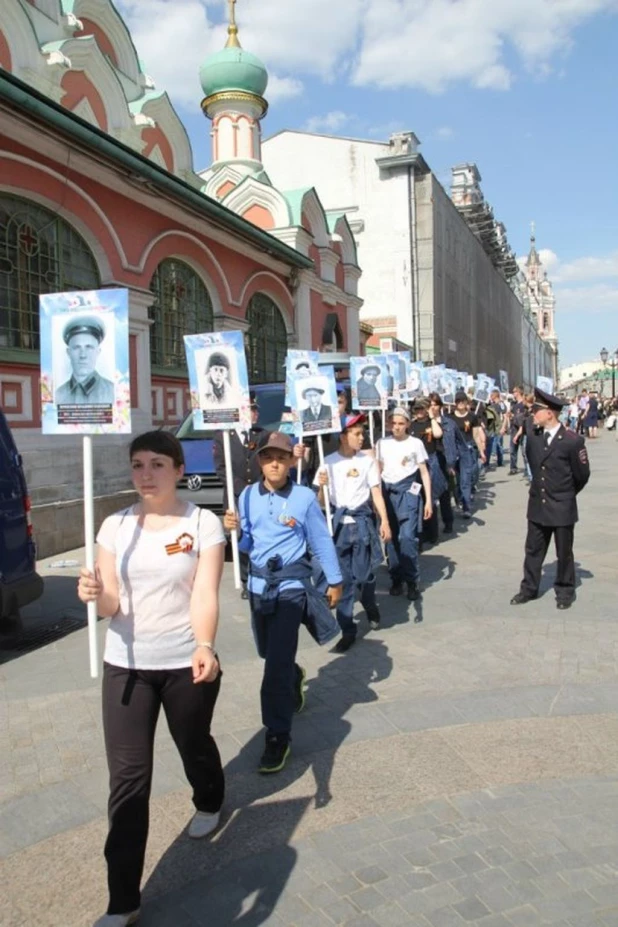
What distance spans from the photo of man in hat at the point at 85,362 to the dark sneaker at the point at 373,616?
2810mm

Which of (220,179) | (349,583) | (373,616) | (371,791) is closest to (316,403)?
(373,616)

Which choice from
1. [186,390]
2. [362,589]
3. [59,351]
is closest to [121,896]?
[59,351]

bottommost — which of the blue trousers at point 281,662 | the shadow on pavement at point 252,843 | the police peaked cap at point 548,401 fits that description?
the shadow on pavement at point 252,843

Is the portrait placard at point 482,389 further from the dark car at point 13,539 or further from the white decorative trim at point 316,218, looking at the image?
the dark car at point 13,539

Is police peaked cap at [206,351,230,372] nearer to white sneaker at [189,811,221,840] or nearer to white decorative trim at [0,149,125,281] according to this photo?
white sneaker at [189,811,221,840]

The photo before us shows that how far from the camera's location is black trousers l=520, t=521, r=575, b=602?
692cm

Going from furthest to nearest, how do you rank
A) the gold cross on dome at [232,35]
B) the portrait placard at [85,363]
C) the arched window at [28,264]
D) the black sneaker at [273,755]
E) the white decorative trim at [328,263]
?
the gold cross on dome at [232,35], the white decorative trim at [328,263], the arched window at [28,264], the portrait placard at [85,363], the black sneaker at [273,755]

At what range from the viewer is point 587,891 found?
2.89 meters

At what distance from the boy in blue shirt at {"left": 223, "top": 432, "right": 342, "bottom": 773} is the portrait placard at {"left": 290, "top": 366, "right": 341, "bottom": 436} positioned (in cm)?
356

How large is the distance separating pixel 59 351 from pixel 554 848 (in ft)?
12.7

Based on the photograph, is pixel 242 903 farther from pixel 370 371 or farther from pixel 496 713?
pixel 370 371

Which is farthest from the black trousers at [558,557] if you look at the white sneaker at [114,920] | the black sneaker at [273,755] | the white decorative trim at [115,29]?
the white decorative trim at [115,29]

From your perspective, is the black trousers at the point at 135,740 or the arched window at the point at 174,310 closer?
the black trousers at the point at 135,740

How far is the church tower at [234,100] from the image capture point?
22.4m
